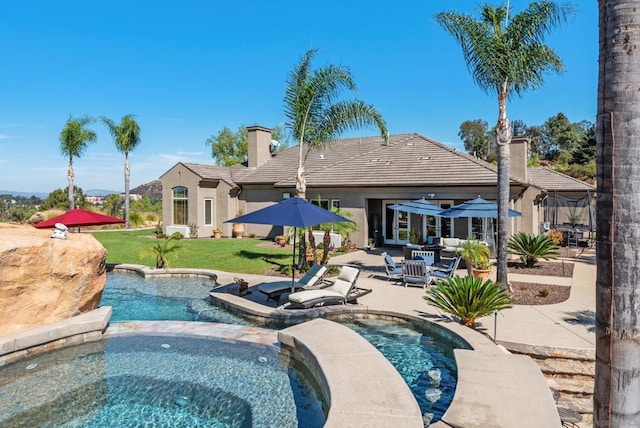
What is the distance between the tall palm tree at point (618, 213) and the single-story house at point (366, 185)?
49.9 feet

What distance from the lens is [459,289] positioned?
370 inches

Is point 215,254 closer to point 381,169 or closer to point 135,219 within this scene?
point 381,169

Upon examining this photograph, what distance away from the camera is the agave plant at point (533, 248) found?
1731 centimetres

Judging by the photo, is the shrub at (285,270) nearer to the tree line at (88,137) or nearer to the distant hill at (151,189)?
the tree line at (88,137)

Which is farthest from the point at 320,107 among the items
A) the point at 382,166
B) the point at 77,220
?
the point at 77,220

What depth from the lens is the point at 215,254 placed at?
21.8 meters

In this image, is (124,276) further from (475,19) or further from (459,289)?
(475,19)

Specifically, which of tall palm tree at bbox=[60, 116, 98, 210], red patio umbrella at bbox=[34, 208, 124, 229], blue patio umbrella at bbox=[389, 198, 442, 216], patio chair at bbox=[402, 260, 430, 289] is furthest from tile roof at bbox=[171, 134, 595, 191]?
tall palm tree at bbox=[60, 116, 98, 210]

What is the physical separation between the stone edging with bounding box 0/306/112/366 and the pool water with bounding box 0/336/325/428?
0.68 feet

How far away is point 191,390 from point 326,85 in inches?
496

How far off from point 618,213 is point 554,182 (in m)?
31.8

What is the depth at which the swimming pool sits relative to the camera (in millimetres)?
6695

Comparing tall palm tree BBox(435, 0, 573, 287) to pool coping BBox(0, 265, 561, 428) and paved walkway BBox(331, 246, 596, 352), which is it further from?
pool coping BBox(0, 265, 561, 428)

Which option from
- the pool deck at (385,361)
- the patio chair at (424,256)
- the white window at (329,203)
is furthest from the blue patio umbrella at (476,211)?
the white window at (329,203)
